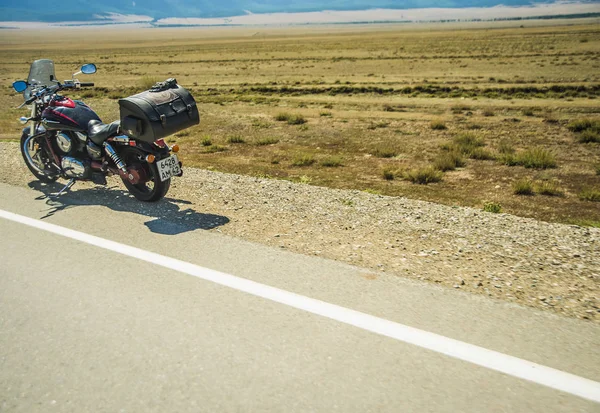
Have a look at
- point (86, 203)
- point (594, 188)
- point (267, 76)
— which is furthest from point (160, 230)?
point (267, 76)

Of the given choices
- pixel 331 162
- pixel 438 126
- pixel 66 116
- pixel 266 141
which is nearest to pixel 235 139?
pixel 266 141

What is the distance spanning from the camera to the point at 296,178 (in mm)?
10859

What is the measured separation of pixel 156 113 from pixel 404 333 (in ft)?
13.8

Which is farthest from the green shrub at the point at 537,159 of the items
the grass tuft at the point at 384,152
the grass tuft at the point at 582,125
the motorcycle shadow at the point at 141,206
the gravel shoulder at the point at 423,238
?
the motorcycle shadow at the point at 141,206

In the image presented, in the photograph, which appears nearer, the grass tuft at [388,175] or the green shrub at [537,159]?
the grass tuft at [388,175]

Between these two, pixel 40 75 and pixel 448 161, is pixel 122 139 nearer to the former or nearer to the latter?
pixel 40 75

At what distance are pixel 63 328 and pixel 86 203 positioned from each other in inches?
141

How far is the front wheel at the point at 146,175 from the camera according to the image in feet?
22.5

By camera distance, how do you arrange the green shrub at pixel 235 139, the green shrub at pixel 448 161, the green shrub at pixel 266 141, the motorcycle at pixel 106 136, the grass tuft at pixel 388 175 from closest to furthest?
the motorcycle at pixel 106 136 → the grass tuft at pixel 388 175 → the green shrub at pixel 448 161 → the green shrub at pixel 266 141 → the green shrub at pixel 235 139

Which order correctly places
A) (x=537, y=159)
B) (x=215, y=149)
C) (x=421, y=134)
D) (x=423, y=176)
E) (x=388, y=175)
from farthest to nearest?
(x=421, y=134) < (x=215, y=149) < (x=537, y=159) < (x=388, y=175) < (x=423, y=176)

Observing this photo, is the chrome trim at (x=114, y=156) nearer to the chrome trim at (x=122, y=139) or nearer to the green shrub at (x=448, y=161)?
the chrome trim at (x=122, y=139)

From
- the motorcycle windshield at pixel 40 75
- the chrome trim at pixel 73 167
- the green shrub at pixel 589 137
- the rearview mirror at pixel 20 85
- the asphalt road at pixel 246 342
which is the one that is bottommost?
the green shrub at pixel 589 137

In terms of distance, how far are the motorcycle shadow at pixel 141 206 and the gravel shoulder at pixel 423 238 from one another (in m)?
0.16

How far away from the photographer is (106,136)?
282 inches
